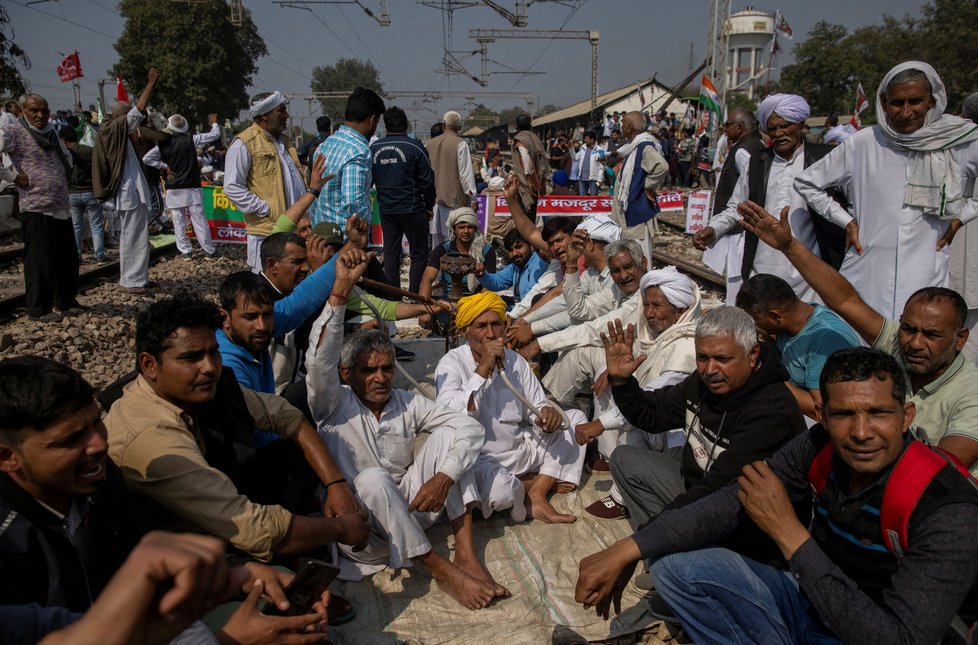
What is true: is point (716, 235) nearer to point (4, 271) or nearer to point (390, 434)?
point (390, 434)

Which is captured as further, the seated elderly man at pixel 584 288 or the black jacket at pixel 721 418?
the seated elderly man at pixel 584 288

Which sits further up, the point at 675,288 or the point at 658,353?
the point at 675,288

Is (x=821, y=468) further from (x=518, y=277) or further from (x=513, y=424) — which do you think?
(x=518, y=277)

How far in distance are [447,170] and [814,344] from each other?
5.69 metres

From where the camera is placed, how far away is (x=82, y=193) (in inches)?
357

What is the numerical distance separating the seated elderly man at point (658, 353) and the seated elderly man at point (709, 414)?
0.29 metres

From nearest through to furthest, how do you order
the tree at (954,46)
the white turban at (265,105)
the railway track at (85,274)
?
the white turban at (265,105), the railway track at (85,274), the tree at (954,46)

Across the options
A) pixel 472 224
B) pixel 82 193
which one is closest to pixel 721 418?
pixel 472 224

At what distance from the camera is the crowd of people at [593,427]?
5.96 ft

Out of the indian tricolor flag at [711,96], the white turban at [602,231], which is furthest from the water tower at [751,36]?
the white turban at [602,231]

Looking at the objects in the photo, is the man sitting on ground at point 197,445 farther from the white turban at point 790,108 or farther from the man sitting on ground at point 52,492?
the white turban at point 790,108

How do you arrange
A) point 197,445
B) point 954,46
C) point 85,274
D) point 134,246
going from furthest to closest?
1. point 954,46
2. point 85,274
3. point 134,246
4. point 197,445

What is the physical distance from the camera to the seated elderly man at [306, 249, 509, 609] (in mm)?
2936

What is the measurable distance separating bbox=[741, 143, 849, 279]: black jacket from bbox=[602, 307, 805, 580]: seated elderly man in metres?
1.93
